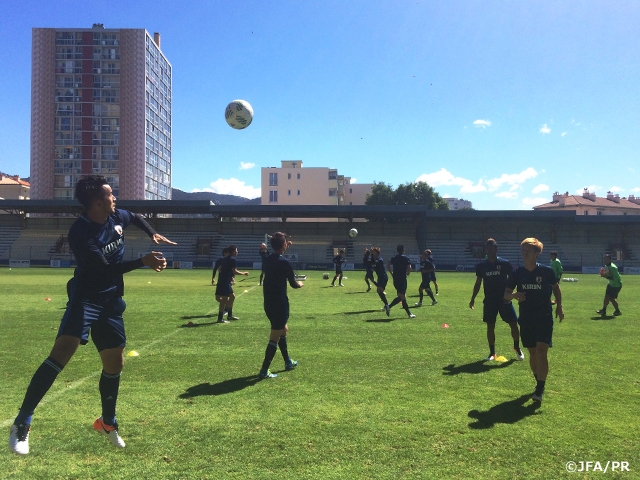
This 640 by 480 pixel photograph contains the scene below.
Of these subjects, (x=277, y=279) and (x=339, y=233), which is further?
(x=339, y=233)

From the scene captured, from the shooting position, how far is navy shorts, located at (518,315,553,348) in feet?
18.4

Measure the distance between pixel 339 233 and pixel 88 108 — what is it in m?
50.8

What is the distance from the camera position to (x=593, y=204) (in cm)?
8512

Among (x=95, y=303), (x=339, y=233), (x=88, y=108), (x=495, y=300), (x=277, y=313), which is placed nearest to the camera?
(x=95, y=303)

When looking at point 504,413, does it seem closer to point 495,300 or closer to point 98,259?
point 495,300

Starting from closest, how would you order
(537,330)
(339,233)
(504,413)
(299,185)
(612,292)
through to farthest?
(504,413) → (537,330) → (612,292) → (339,233) → (299,185)

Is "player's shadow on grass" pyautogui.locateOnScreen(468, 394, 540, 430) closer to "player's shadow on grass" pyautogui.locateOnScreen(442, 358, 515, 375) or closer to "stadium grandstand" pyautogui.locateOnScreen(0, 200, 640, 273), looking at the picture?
"player's shadow on grass" pyautogui.locateOnScreen(442, 358, 515, 375)

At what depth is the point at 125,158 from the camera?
7375cm

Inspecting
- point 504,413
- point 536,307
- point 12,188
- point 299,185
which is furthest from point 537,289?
point 12,188

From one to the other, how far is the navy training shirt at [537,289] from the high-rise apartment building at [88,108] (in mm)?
75783

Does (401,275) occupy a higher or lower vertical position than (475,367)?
higher

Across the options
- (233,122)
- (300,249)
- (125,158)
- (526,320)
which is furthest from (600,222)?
(125,158)

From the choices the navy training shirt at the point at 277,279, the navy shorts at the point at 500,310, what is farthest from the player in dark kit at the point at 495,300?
the navy training shirt at the point at 277,279

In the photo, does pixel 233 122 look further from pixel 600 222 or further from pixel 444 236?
pixel 600 222
